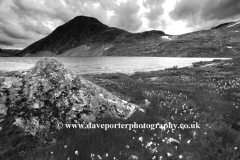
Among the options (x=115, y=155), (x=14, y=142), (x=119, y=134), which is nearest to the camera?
(x=115, y=155)

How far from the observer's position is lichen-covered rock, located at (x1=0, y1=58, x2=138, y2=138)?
5.86 meters

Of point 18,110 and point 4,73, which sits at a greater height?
point 4,73

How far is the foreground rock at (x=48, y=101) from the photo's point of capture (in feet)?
19.0

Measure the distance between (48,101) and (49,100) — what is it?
0.05 metres

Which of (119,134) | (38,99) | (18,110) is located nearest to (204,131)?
(119,134)

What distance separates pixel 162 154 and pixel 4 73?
780 cm

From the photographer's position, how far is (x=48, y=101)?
6.21m

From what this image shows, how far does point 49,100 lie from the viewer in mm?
6230

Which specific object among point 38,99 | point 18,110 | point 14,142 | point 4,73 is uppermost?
point 4,73

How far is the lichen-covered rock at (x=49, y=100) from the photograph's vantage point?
5863mm

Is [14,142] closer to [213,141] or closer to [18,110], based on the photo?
[18,110]

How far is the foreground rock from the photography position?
579cm

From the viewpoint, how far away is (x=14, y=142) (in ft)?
16.8

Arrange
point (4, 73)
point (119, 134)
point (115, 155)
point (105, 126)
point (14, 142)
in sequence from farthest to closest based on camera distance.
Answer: point (4, 73) → point (105, 126) → point (119, 134) → point (14, 142) → point (115, 155)
